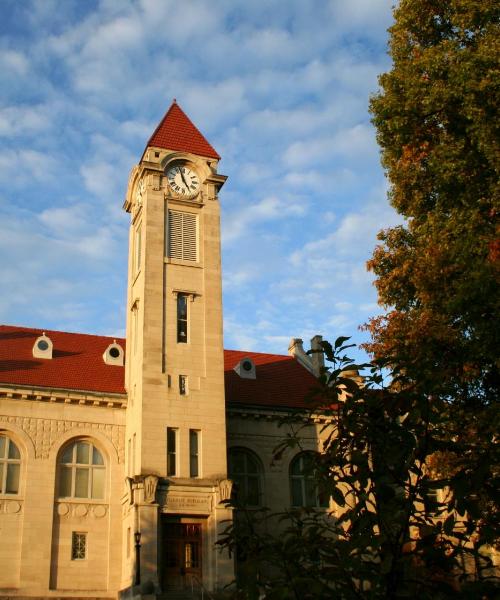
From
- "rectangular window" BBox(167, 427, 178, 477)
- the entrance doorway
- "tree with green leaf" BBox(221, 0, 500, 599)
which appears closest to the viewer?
"tree with green leaf" BBox(221, 0, 500, 599)

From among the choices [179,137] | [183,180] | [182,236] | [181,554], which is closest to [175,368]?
[182,236]

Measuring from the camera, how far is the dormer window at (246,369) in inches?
1465

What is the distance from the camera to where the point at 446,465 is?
19562mm

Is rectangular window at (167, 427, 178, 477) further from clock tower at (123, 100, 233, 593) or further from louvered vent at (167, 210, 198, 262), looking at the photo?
louvered vent at (167, 210, 198, 262)

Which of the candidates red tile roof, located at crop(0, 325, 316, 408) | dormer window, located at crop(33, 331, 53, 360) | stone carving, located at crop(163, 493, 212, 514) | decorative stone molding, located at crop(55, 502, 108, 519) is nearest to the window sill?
red tile roof, located at crop(0, 325, 316, 408)

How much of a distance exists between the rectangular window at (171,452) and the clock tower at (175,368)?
41 millimetres

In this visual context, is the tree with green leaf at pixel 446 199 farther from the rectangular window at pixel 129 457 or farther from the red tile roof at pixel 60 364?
the red tile roof at pixel 60 364

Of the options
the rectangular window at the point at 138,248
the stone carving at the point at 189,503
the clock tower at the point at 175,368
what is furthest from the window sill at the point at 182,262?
the stone carving at the point at 189,503

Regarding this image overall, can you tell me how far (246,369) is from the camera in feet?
123

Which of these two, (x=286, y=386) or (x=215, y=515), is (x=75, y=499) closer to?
(x=215, y=515)

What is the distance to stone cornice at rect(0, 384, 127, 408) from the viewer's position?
30828mm

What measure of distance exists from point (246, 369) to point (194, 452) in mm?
8011

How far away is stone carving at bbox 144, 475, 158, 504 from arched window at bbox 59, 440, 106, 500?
4.02 m

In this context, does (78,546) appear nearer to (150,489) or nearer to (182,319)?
(150,489)
